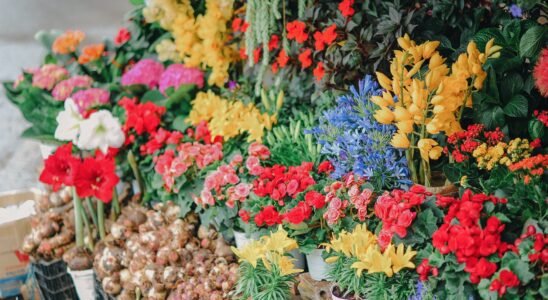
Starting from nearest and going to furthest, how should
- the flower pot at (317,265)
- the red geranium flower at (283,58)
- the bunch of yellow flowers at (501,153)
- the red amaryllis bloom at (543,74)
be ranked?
the red amaryllis bloom at (543,74)
the bunch of yellow flowers at (501,153)
the flower pot at (317,265)
the red geranium flower at (283,58)

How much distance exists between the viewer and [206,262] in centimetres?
243

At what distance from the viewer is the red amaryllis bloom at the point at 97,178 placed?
288 centimetres

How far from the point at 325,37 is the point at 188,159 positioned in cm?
84

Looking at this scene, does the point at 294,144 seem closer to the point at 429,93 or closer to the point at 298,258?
the point at 298,258

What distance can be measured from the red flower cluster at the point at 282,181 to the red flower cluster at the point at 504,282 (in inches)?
33.7

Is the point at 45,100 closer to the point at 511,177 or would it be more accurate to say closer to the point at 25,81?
the point at 25,81

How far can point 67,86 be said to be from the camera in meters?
3.43

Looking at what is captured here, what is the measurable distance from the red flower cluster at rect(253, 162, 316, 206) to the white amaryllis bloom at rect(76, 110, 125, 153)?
1066 mm

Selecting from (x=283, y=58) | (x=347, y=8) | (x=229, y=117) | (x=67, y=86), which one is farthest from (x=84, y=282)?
(x=347, y=8)

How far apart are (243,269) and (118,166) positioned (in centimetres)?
145

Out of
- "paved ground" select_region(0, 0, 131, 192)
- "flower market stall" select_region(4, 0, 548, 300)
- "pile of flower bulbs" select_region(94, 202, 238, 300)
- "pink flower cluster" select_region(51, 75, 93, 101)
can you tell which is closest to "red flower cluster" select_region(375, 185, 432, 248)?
"flower market stall" select_region(4, 0, 548, 300)

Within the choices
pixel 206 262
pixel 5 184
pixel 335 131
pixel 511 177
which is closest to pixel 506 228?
pixel 511 177

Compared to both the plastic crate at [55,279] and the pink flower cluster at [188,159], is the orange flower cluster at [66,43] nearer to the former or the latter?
the plastic crate at [55,279]

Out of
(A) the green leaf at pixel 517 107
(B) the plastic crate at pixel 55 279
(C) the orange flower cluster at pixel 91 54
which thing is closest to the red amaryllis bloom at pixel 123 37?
(C) the orange flower cluster at pixel 91 54
